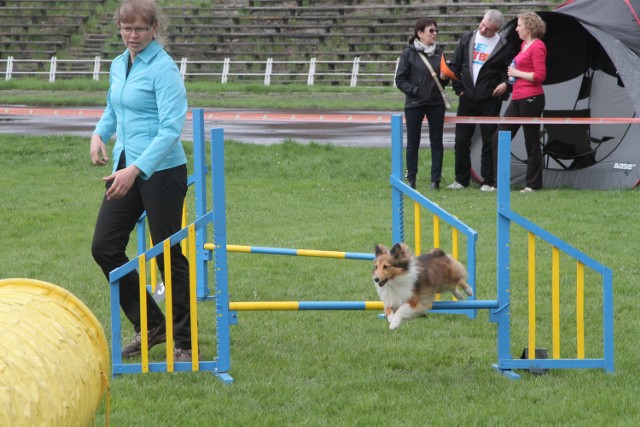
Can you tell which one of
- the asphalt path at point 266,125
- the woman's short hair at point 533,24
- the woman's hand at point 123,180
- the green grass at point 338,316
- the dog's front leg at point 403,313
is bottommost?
the green grass at point 338,316

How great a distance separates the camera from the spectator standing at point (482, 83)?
1235cm

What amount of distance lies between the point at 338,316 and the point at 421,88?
17.7ft

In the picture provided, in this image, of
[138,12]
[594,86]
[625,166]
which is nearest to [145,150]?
[138,12]

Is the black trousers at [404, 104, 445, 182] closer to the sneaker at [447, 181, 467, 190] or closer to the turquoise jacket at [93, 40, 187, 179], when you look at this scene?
the sneaker at [447, 181, 467, 190]

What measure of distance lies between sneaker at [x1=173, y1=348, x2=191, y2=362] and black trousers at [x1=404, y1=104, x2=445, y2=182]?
6.61 meters

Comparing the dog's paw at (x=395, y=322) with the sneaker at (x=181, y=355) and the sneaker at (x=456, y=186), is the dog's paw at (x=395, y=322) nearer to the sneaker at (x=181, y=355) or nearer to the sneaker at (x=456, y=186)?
the sneaker at (x=181, y=355)

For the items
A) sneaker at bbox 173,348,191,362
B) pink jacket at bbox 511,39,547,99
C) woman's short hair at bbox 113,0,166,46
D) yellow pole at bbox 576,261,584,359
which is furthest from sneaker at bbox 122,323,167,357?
pink jacket at bbox 511,39,547,99

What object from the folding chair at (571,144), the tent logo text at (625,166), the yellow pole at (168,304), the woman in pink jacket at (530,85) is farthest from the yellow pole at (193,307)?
the folding chair at (571,144)

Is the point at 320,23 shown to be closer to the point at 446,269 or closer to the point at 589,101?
the point at 589,101

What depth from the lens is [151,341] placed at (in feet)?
20.2

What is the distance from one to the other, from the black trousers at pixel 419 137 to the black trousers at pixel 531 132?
0.66m

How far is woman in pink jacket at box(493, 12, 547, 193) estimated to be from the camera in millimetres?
11797

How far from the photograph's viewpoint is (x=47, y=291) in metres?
4.75

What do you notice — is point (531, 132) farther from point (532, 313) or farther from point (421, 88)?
point (532, 313)
